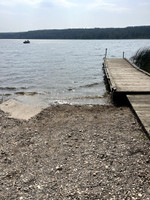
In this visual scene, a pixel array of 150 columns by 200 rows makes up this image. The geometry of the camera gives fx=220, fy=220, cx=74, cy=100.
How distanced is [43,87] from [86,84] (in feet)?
11.7

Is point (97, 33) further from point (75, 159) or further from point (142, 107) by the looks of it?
point (75, 159)

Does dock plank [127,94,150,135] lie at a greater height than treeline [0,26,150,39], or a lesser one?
lesser

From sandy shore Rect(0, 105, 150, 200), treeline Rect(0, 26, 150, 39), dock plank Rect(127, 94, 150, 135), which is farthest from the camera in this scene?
treeline Rect(0, 26, 150, 39)

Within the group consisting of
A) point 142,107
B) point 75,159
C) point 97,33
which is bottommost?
point 75,159

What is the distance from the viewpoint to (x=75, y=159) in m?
5.90

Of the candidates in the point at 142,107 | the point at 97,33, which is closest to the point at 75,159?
the point at 142,107

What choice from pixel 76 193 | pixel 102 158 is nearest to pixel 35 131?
pixel 102 158

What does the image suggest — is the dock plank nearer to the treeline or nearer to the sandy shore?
the sandy shore

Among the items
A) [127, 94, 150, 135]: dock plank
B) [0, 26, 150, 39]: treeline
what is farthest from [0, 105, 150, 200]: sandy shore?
[0, 26, 150, 39]: treeline

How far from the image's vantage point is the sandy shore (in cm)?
468

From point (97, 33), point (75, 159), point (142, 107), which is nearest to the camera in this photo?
point (75, 159)

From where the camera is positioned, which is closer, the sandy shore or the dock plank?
the sandy shore

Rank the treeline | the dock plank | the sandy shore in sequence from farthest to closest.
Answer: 1. the treeline
2. the dock plank
3. the sandy shore

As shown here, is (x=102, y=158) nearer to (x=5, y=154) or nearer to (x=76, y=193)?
(x=76, y=193)
